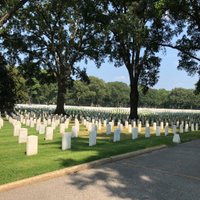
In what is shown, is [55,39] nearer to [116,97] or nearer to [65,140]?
[65,140]

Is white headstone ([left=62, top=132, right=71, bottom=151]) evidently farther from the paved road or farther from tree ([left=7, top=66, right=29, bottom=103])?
tree ([left=7, top=66, right=29, bottom=103])

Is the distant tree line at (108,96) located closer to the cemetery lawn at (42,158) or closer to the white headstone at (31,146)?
the cemetery lawn at (42,158)

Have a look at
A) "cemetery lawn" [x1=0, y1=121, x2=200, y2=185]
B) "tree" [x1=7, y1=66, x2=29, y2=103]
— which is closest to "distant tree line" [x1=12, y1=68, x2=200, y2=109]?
"tree" [x1=7, y1=66, x2=29, y2=103]

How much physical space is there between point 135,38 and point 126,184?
15947mm

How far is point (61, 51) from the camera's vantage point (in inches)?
1297

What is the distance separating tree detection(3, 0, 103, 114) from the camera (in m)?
32.1

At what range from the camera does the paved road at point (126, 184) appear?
6289mm

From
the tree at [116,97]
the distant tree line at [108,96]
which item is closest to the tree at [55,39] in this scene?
the distant tree line at [108,96]

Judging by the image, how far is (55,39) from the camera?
33.4m

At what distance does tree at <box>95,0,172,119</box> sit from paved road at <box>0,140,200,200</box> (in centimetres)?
1371

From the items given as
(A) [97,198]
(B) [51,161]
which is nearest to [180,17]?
(B) [51,161]

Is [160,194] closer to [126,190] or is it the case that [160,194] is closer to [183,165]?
[126,190]

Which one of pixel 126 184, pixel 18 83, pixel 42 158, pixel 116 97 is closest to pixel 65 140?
pixel 42 158

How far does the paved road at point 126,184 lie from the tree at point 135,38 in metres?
13.7
